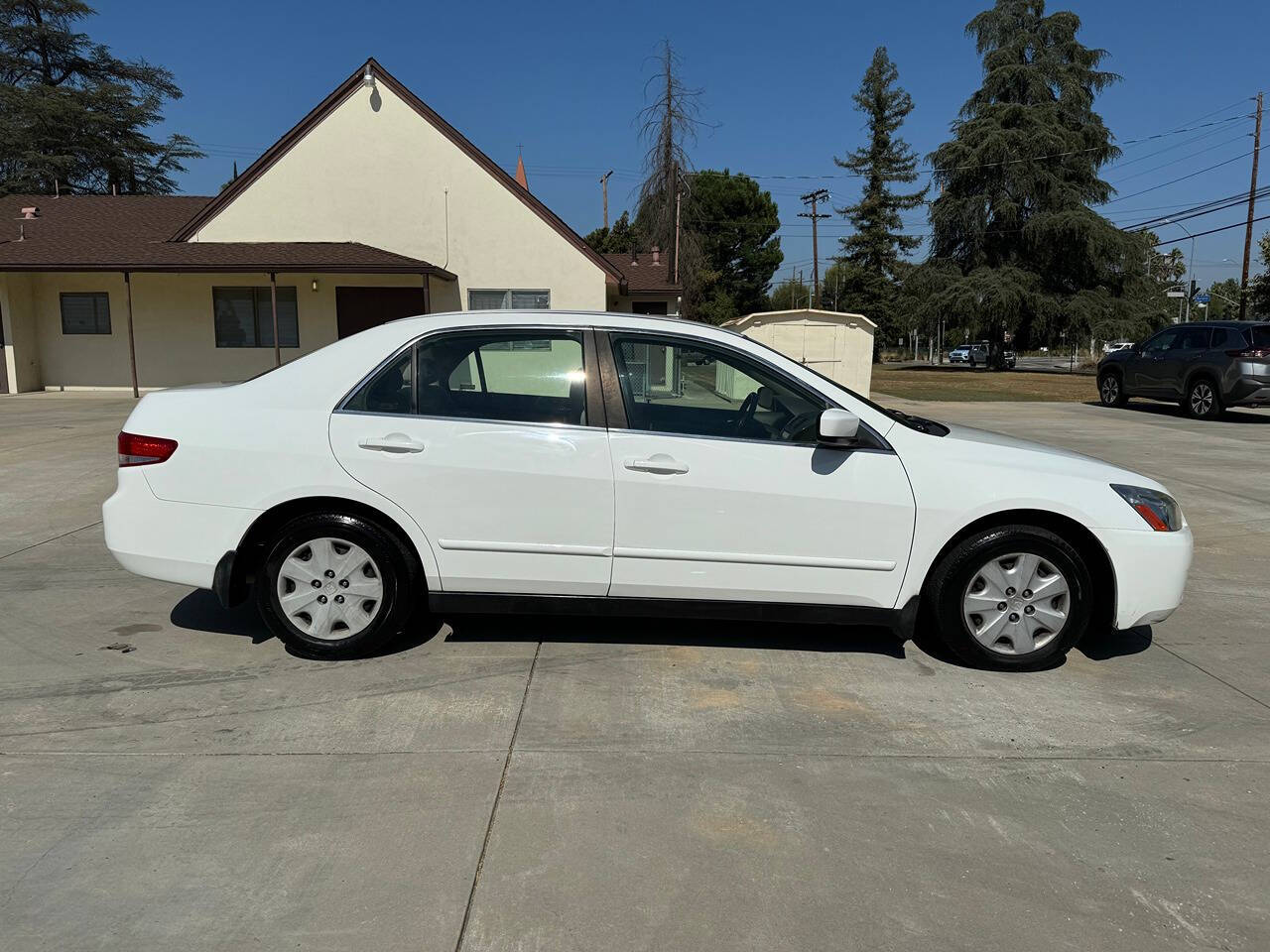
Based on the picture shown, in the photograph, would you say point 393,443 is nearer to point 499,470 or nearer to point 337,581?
point 499,470

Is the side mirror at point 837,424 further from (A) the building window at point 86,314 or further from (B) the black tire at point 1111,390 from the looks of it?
(A) the building window at point 86,314

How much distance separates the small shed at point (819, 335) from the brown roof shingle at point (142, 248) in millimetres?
7163

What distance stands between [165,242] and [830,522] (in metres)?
21.4

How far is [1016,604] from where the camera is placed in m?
4.23

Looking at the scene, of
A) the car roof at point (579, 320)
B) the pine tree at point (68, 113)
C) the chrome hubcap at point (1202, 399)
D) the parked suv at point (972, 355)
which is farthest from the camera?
the parked suv at point (972, 355)

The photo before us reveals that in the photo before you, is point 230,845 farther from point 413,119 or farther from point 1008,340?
point 1008,340

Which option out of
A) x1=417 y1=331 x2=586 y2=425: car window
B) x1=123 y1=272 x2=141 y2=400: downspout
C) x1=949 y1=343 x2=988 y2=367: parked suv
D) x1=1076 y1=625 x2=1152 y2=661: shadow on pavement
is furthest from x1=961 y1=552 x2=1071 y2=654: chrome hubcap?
x1=949 y1=343 x2=988 y2=367: parked suv

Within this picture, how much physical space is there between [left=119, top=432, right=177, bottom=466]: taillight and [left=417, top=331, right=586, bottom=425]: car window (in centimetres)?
123

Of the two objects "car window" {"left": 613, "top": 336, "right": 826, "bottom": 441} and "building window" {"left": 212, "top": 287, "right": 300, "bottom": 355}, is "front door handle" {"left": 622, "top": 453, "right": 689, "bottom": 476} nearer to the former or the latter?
"car window" {"left": 613, "top": 336, "right": 826, "bottom": 441}

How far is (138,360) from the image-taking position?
841 inches

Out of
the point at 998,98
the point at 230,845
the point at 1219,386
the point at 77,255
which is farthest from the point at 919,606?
the point at 998,98

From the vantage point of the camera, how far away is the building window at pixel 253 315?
21.0m

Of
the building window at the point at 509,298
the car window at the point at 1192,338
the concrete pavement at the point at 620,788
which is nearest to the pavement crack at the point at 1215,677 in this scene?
the concrete pavement at the point at 620,788

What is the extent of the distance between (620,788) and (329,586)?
1.86 metres
